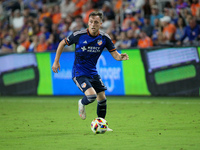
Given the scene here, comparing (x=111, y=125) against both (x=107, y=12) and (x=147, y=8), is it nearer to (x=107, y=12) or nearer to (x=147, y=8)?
(x=147, y=8)

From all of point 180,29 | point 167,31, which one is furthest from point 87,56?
point 180,29

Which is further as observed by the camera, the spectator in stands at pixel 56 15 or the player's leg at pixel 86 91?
the spectator in stands at pixel 56 15

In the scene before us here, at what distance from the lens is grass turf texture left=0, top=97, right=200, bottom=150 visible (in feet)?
21.4

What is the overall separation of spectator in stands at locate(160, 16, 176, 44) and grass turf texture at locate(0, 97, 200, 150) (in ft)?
9.45

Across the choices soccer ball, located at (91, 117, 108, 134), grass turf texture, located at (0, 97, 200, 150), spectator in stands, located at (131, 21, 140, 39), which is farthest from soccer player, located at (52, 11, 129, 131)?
spectator in stands, located at (131, 21, 140, 39)

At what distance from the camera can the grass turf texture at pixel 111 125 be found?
6527mm

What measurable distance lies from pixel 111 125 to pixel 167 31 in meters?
8.27

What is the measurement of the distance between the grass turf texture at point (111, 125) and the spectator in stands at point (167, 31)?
2.88 meters

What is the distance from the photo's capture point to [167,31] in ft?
53.0

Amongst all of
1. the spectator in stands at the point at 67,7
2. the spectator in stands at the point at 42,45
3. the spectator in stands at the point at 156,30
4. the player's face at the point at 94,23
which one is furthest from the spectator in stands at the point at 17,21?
the player's face at the point at 94,23

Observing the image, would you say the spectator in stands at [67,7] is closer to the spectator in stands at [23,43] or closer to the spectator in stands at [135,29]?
the spectator in stands at [23,43]

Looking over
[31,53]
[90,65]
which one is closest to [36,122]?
[90,65]

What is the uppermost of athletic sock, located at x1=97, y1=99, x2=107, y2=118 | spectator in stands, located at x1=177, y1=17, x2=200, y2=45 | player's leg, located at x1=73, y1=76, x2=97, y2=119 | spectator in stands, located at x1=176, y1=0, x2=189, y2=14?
spectator in stands, located at x1=176, y1=0, x2=189, y2=14

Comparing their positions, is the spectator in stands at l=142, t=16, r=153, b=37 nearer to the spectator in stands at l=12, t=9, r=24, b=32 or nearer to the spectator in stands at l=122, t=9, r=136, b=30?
the spectator in stands at l=122, t=9, r=136, b=30
